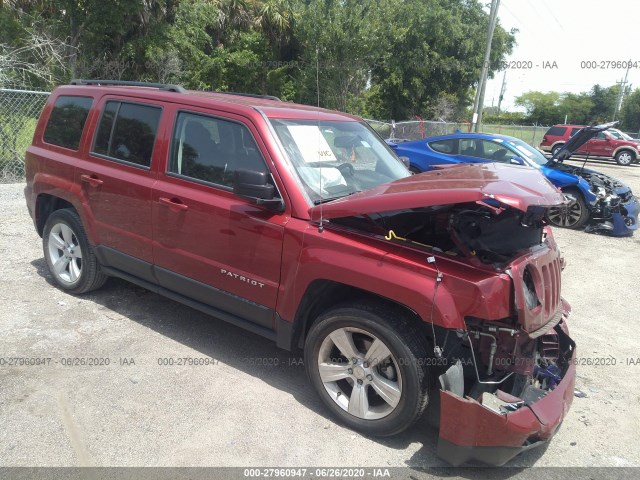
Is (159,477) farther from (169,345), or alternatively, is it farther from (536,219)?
(536,219)

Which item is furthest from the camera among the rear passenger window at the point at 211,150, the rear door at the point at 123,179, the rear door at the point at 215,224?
the rear door at the point at 123,179

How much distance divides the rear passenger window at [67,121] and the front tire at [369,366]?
2.99 metres

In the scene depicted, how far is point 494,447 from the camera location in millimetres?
2754

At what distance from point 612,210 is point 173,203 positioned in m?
8.43

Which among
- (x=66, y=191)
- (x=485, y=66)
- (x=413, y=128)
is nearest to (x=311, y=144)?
(x=66, y=191)

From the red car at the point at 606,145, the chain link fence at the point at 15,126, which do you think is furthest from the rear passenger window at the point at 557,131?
the chain link fence at the point at 15,126

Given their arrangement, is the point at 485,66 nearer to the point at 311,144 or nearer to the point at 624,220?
the point at 624,220

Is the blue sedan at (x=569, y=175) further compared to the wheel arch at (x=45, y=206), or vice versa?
the blue sedan at (x=569, y=175)

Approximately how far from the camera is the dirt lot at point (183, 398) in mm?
3025

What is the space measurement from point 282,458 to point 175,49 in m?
17.2

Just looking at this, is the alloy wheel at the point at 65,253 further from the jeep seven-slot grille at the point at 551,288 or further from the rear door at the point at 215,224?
the jeep seven-slot grille at the point at 551,288

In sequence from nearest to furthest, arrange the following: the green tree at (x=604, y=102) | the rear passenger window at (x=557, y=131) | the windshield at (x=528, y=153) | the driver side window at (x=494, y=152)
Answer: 1. the windshield at (x=528, y=153)
2. the driver side window at (x=494, y=152)
3. the rear passenger window at (x=557, y=131)
4. the green tree at (x=604, y=102)

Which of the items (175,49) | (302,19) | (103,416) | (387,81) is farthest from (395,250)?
(387,81)

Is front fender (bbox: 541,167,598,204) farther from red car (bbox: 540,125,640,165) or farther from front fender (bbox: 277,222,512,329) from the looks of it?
red car (bbox: 540,125,640,165)
